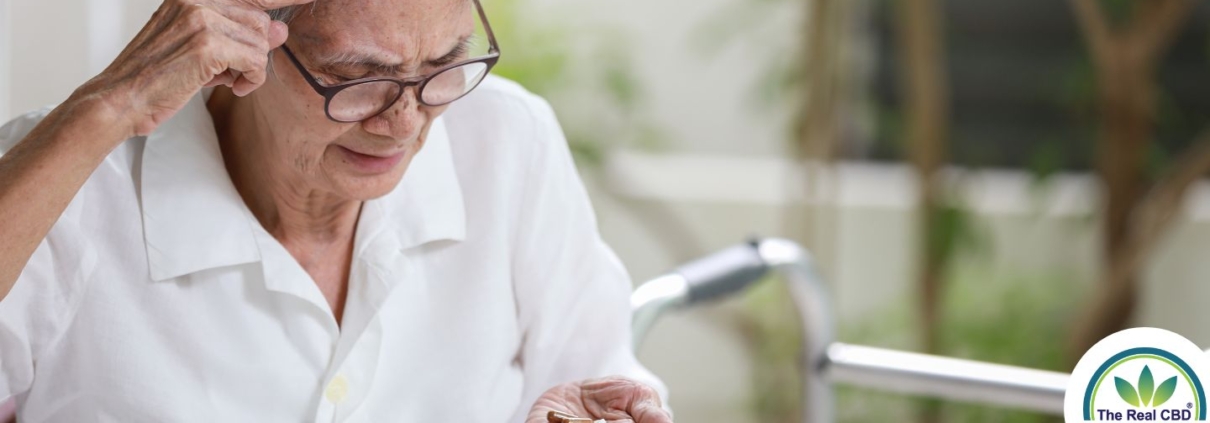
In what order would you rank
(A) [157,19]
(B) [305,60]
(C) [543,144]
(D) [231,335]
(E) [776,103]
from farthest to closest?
(E) [776,103] → (C) [543,144] → (D) [231,335] → (B) [305,60] → (A) [157,19]

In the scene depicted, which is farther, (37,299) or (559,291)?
(559,291)

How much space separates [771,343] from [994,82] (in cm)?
102

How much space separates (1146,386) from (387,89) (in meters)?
0.90

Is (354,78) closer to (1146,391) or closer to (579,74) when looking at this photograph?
(1146,391)

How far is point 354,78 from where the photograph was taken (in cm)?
123

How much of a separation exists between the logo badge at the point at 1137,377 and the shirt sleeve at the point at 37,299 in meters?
1.08

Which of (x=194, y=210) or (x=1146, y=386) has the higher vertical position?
(x=194, y=210)

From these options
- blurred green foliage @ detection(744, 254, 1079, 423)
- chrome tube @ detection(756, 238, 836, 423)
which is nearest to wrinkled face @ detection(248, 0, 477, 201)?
chrome tube @ detection(756, 238, 836, 423)

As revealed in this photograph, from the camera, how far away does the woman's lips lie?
51.6 inches

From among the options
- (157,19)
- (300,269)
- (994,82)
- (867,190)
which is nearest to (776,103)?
(867,190)

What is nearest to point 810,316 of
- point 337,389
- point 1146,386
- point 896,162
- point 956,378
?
point 956,378

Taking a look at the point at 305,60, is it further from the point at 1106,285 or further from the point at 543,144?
the point at 1106,285

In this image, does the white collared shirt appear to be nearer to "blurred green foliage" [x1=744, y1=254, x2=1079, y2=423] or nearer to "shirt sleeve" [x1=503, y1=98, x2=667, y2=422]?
"shirt sleeve" [x1=503, y1=98, x2=667, y2=422]

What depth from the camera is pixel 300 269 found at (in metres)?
1.37
